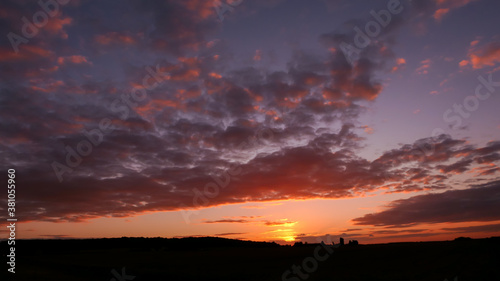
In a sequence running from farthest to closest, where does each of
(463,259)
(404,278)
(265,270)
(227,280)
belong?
(265,270) → (227,280) → (463,259) → (404,278)

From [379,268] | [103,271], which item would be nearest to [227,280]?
[379,268]

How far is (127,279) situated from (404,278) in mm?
28569

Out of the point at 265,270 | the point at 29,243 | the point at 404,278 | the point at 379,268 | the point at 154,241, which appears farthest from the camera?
the point at 154,241

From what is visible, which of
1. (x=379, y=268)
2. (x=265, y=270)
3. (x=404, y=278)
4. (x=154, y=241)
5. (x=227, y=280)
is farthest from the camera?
(x=154, y=241)

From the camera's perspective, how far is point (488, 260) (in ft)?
92.1

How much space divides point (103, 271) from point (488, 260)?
140ft

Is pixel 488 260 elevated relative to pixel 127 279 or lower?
elevated

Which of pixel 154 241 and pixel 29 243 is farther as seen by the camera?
pixel 154 241

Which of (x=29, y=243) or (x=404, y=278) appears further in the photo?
(x=29, y=243)

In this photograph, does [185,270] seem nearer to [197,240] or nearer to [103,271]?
[103,271]

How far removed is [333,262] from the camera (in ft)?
129

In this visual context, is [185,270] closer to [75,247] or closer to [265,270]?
[265,270]

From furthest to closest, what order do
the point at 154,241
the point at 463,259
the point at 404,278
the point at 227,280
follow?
the point at 154,241 → the point at 227,280 → the point at 463,259 → the point at 404,278

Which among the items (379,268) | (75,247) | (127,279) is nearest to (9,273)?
(127,279)
